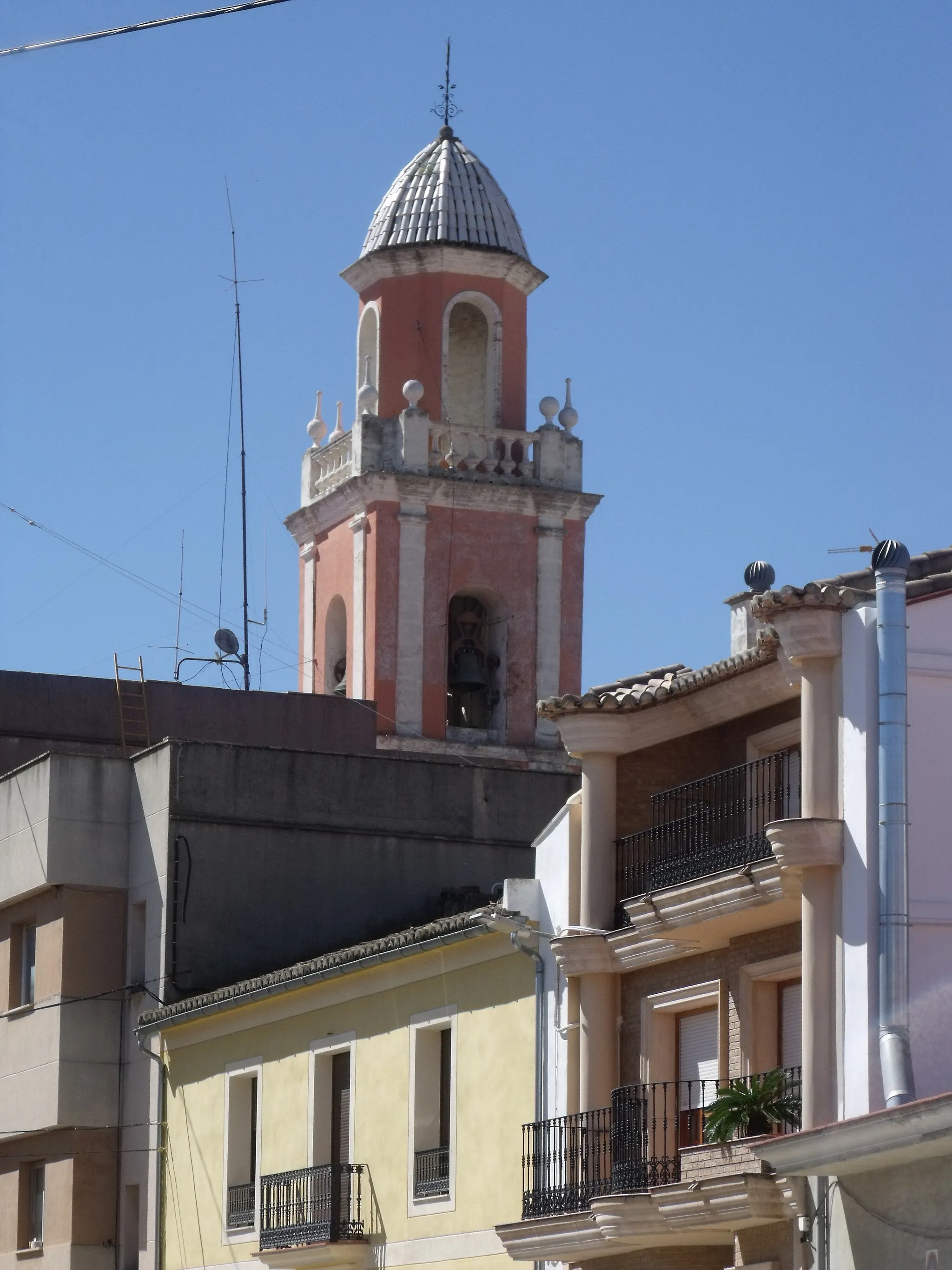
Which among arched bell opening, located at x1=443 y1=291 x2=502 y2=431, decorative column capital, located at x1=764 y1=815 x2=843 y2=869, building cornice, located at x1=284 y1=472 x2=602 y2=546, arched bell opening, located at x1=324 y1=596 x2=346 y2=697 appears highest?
arched bell opening, located at x1=443 y1=291 x2=502 y2=431

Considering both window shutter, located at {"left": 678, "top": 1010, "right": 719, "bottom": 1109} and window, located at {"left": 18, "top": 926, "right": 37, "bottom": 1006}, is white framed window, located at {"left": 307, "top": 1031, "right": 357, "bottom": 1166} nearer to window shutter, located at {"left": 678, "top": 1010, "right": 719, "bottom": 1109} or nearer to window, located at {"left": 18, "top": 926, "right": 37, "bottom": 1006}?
window shutter, located at {"left": 678, "top": 1010, "right": 719, "bottom": 1109}

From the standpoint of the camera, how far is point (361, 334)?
182ft

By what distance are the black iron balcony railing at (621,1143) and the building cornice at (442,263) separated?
96.4ft

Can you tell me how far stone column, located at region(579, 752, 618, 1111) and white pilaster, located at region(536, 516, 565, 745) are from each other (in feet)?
85.3

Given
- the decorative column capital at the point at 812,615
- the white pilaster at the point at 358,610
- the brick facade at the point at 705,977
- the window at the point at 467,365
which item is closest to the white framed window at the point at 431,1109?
the brick facade at the point at 705,977

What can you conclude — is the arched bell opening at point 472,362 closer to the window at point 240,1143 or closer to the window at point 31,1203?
the window at point 31,1203

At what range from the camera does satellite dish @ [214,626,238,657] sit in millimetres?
48906

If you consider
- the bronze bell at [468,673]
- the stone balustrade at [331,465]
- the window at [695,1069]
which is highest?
the stone balustrade at [331,465]

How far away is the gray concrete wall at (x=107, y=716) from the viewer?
4291cm

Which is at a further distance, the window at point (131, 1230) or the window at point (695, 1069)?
the window at point (131, 1230)

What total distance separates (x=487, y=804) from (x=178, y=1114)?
5727mm

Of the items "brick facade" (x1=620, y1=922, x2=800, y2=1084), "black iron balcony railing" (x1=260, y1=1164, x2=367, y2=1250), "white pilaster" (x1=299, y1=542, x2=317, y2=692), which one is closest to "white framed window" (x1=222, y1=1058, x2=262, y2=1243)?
"black iron balcony railing" (x1=260, y1=1164, x2=367, y2=1250)

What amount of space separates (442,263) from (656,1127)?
31226 millimetres

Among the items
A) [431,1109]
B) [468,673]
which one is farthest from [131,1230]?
[468,673]
